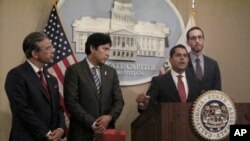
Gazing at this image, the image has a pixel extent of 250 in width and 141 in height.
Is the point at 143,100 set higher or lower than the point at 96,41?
lower

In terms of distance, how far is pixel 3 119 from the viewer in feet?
13.6

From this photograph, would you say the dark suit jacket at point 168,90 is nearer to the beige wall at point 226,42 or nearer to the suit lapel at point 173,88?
the suit lapel at point 173,88

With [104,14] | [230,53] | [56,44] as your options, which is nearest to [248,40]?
[230,53]

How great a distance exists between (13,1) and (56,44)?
0.64 metres

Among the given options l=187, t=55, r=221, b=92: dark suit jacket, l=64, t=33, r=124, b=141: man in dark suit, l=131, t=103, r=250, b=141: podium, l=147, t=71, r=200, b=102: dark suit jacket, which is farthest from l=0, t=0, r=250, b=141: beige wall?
l=131, t=103, r=250, b=141: podium

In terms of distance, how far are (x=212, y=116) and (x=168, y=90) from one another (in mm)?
655

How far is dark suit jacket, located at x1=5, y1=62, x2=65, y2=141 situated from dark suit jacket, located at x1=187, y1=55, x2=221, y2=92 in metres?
1.53

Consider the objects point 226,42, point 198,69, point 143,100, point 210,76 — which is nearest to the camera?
point 143,100

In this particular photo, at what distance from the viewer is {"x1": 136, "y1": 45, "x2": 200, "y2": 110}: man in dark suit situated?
11.9ft

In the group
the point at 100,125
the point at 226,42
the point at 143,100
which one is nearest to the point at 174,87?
the point at 143,100

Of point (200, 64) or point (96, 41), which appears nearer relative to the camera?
point (96, 41)

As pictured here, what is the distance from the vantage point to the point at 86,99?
137 inches

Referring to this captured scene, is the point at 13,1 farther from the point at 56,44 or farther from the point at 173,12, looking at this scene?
the point at 173,12

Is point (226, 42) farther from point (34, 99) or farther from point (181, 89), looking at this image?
point (34, 99)
